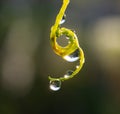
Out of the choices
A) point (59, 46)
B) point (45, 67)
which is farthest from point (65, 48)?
→ point (45, 67)

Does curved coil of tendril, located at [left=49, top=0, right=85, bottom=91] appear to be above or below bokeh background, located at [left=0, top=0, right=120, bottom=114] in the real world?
above

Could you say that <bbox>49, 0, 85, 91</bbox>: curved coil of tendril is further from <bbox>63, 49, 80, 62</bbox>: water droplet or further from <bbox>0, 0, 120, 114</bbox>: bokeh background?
<bbox>0, 0, 120, 114</bbox>: bokeh background

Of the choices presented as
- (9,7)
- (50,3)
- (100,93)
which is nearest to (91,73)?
(100,93)

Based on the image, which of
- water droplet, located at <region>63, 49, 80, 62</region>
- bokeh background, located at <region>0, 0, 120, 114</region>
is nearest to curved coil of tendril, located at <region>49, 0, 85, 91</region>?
water droplet, located at <region>63, 49, 80, 62</region>

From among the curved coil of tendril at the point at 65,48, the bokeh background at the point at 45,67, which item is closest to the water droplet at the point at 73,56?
the curved coil of tendril at the point at 65,48

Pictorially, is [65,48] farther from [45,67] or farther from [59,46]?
[45,67]

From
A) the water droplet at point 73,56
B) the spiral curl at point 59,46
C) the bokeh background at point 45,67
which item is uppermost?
the spiral curl at point 59,46

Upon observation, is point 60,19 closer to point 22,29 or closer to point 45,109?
point 45,109

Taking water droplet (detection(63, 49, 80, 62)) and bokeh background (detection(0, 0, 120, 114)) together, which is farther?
bokeh background (detection(0, 0, 120, 114))

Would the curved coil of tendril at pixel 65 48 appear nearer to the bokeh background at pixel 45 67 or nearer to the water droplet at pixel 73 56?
the water droplet at pixel 73 56

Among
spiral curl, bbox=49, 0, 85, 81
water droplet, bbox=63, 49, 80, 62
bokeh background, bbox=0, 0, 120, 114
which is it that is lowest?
bokeh background, bbox=0, 0, 120, 114
